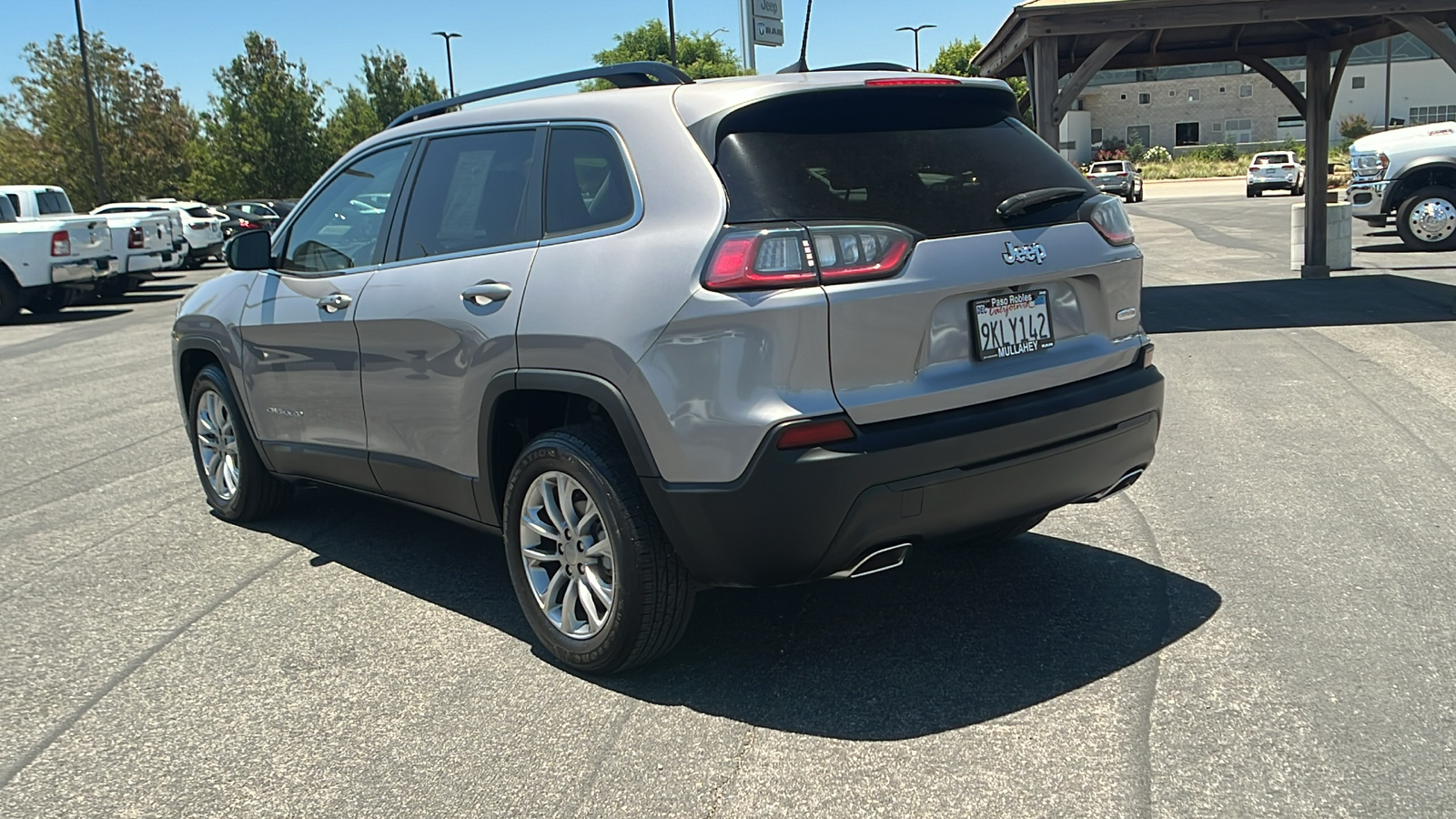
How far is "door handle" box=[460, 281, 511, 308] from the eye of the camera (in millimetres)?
4066

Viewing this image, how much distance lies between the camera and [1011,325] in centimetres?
375

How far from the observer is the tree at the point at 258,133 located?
4966 centimetres

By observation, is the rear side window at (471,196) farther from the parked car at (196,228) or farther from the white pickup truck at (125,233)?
the parked car at (196,228)

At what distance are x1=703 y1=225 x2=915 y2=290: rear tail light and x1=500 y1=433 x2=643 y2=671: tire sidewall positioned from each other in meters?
0.73

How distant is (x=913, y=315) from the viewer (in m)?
3.50

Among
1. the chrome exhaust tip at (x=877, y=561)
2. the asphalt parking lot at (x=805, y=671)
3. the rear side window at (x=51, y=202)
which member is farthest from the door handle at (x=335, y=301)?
the rear side window at (x=51, y=202)

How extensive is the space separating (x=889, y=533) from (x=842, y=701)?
57 centimetres

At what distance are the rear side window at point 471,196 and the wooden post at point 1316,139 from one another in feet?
43.9

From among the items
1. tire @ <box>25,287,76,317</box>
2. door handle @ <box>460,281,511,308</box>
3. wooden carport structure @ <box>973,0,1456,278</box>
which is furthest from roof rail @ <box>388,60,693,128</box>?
tire @ <box>25,287,76,317</box>

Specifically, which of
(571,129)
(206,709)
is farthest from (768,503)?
(206,709)

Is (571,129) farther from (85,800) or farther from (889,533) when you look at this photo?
(85,800)

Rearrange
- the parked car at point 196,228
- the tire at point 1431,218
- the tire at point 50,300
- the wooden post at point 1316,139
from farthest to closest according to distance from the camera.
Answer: the parked car at point 196,228 < the tire at point 50,300 < the tire at point 1431,218 < the wooden post at point 1316,139

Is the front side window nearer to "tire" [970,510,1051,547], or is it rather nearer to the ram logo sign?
the ram logo sign

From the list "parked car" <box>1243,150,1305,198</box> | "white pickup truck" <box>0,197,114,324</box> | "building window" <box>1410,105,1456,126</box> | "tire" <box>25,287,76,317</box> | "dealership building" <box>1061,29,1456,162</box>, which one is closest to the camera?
"white pickup truck" <box>0,197,114,324</box>
